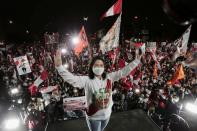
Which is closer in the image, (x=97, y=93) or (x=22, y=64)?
(x=97, y=93)

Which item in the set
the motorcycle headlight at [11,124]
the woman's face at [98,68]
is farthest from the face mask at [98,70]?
the motorcycle headlight at [11,124]

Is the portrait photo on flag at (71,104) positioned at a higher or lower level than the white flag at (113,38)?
lower

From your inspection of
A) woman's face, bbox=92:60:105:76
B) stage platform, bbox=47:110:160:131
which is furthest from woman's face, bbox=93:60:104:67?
stage platform, bbox=47:110:160:131

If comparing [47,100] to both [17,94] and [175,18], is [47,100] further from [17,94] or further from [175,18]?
[175,18]

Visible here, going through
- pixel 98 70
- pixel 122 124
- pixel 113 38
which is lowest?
pixel 122 124

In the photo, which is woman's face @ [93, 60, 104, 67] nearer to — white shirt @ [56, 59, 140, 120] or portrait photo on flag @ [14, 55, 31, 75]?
white shirt @ [56, 59, 140, 120]

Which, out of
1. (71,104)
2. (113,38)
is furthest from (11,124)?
(113,38)

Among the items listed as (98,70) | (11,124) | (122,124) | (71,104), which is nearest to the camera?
(98,70)

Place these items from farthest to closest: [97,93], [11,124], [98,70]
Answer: [11,124]
[98,70]
[97,93]

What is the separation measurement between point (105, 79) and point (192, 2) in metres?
3.00

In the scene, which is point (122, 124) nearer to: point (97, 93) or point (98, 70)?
point (97, 93)

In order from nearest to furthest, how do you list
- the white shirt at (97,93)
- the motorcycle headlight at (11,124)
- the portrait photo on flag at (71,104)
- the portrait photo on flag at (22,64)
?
1. the white shirt at (97,93)
2. the motorcycle headlight at (11,124)
3. the portrait photo on flag at (71,104)
4. the portrait photo on flag at (22,64)

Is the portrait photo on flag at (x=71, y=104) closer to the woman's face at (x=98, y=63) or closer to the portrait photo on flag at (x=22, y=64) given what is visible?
the portrait photo on flag at (x=22, y=64)

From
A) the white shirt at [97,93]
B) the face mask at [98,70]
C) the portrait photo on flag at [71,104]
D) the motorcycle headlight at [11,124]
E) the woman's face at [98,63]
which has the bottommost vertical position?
the portrait photo on flag at [71,104]
